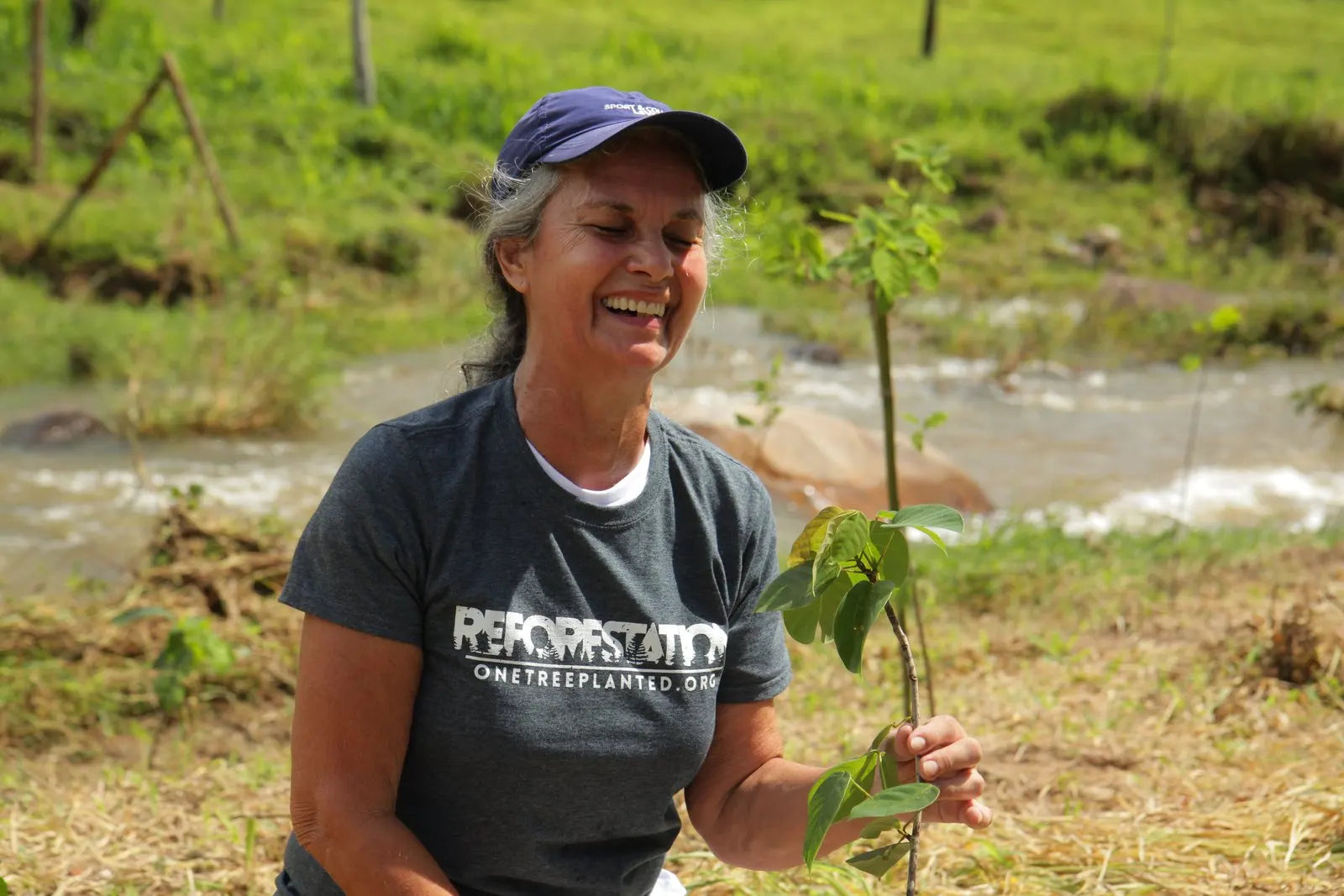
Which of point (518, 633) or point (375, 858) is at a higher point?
point (518, 633)

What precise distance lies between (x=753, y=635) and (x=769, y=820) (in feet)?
0.81

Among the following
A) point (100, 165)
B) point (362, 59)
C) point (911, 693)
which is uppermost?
point (911, 693)

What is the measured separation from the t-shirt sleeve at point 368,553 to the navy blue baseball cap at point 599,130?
0.42 metres

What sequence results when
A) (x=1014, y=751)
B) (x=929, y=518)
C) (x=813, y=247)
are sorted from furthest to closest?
1. (x=1014, y=751)
2. (x=813, y=247)
3. (x=929, y=518)

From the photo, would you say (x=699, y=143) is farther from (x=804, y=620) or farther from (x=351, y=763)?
(x=351, y=763)

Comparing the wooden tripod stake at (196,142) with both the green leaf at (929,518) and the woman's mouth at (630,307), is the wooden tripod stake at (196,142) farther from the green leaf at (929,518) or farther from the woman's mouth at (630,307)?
the green leaf at (929,518)

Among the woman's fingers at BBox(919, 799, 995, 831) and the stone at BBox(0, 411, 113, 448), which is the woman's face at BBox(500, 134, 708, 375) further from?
the stone at BBox(0, 411, 113, 448)

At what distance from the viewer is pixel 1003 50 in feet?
76.6

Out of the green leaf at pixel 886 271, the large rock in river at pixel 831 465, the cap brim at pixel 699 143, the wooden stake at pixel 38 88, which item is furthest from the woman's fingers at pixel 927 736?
the wooden stake at pixel 38 88

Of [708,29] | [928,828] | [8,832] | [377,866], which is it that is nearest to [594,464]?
[377,866]

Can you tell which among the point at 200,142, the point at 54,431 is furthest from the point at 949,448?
the point at 200,142

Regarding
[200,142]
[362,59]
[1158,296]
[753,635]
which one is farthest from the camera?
[362,59]

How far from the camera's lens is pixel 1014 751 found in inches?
136

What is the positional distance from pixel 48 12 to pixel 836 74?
986cm
